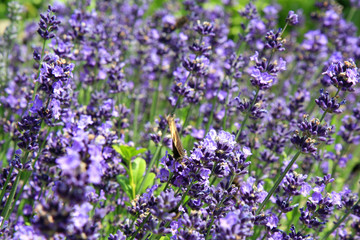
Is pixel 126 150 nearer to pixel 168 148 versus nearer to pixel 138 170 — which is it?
pixel 138 170

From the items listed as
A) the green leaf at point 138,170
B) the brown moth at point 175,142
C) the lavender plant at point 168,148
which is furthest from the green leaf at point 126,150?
the brown moth at point 175,142

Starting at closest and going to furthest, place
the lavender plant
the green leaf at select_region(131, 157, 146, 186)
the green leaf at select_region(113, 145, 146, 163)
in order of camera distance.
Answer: the lavender plant
the green leaf at select_region(113, 145, 146, 163)
the green leaf at select_region(131, 157, 146, 186)

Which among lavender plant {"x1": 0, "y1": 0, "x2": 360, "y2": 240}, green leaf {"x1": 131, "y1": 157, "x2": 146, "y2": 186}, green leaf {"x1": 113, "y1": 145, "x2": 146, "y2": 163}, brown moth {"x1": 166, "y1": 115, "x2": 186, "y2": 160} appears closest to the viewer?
lavender plant {"x1": 0, "y1": 0, "x2": 360, "y2": 240}

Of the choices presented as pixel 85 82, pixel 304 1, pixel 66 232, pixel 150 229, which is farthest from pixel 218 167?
pixel 304 1

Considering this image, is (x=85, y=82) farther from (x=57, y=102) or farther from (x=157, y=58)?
(x=57, y=102)

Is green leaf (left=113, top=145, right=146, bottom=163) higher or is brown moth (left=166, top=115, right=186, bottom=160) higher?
green leaf (left=113, top=145, right=146, bottom=163)

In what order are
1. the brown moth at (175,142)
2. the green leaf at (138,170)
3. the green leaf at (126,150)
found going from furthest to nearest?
the green leaf at (138,170) → the green leaf at (126,150) → the brown moth at (175,142)

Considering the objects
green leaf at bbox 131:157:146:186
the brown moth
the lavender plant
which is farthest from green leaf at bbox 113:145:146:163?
the brown moth

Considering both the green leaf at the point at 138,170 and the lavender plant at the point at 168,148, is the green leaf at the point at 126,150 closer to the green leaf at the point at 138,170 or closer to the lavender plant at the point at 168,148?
the lavender plant at the point at 168,148

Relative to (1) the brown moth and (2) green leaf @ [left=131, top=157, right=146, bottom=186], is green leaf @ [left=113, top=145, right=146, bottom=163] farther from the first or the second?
(1) the brown moth
